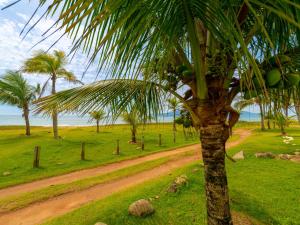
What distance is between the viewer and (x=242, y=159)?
13070 millimetres

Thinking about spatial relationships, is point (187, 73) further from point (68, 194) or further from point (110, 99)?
→ point (68, 194)

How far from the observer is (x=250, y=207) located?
6754mm

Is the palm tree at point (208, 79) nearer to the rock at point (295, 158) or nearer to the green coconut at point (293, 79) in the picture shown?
the green coconut at point (293, 79)

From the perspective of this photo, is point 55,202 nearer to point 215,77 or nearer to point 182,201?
point 182,201

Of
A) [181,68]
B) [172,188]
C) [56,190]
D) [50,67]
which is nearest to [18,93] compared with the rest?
[50,67]

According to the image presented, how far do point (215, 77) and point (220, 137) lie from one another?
81 cm

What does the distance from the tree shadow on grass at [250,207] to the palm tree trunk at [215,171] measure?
3347 mm

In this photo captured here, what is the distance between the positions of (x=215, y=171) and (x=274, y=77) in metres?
1.51

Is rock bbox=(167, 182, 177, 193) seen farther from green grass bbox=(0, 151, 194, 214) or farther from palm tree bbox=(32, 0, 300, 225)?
palm tree bbox=(32, 0, 300, 225)

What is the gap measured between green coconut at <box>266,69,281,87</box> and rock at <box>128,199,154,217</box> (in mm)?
4956

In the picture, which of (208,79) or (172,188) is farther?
(172,188)

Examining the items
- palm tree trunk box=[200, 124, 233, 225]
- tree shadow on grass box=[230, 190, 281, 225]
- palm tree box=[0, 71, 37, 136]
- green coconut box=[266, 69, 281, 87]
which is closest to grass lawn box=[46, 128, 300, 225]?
tree shadow on grass box=[230, 190, 281, 225]

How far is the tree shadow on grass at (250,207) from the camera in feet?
20.2

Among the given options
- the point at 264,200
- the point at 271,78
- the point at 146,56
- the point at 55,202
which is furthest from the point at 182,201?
the point at 146,56
